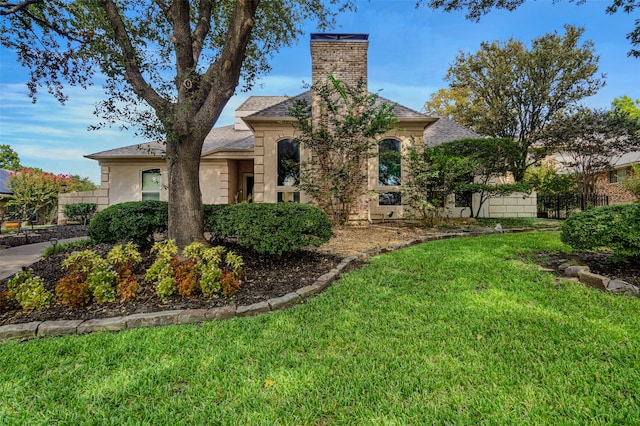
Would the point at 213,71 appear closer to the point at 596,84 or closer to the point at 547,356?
the point at 547,356

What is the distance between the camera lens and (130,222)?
517cm

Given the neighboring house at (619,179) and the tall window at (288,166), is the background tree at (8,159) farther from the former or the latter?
the neighboring house at (619,179)

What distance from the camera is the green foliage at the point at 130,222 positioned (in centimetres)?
520

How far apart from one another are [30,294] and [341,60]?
9681 millimetres

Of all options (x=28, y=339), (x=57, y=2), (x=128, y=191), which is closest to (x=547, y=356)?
(x=28, y=339)

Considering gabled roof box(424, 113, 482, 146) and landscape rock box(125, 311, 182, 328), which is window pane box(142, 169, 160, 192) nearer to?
landscape rock box(125, 311, 182, 328)

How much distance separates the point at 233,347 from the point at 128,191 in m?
13.8

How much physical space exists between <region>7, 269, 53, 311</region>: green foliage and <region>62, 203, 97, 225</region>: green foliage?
39.3ft

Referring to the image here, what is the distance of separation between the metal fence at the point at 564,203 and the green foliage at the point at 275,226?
49.4 ft

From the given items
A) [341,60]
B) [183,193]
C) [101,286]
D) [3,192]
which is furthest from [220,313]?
[3,192]

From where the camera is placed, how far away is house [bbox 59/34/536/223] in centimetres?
968

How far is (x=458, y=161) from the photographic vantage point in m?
8.89

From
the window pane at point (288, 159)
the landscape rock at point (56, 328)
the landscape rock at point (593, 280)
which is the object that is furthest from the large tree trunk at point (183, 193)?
the window pane at point (288, 159)

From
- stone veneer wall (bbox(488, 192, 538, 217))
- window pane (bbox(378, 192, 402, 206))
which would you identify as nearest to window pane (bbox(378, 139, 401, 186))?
window pane (bbox(378, 192, 402, 206))
